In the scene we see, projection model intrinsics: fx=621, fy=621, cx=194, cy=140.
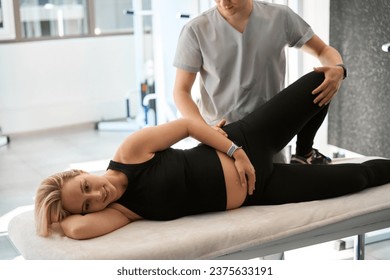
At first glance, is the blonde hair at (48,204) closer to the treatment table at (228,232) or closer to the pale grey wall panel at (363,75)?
the treatment table at (228,232)

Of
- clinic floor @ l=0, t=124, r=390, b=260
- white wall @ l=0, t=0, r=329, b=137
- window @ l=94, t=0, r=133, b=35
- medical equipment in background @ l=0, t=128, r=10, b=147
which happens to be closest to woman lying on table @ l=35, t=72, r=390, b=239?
clinic floor @ l=0, t=124, r=390, b=260

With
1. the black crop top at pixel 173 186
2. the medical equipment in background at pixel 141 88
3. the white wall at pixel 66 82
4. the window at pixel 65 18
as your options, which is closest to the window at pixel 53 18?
the window at pixel 65 18

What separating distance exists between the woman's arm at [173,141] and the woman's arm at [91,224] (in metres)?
0.18

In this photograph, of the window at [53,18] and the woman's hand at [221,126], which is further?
the window at [53,18]

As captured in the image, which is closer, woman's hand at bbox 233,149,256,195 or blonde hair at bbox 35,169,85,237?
blonde hair at bbox 35,169,85,237

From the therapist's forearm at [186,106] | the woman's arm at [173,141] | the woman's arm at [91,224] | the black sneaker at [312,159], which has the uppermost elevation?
the therapist's forearm at [186,106]

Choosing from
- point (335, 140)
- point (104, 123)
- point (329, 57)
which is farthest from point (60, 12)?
point (329, 57)

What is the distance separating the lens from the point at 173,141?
6.53 ft

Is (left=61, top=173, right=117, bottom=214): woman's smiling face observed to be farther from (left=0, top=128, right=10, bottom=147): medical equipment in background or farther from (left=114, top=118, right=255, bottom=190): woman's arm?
(left=0, top=128, right=10, bottom=147): medical equipment in background

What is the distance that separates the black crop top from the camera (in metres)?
1.91

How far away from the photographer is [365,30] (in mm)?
2949

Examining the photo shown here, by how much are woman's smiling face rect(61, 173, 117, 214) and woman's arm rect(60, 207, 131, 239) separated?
0.9 inches

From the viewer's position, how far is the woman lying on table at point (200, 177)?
1808 millimetres

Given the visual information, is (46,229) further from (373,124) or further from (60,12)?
(60,12)
